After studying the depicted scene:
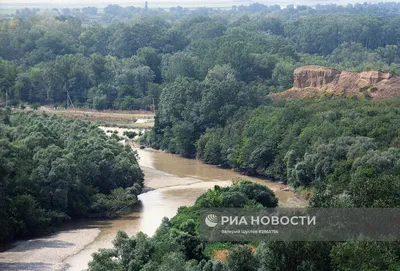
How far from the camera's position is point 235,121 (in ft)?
209

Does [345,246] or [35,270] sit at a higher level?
[345,246]

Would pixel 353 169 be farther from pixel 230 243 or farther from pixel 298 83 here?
pixel 298 83

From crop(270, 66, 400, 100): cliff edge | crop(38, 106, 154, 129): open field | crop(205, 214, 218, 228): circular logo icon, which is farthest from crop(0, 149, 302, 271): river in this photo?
crop(38, 106, 154, 129): open field

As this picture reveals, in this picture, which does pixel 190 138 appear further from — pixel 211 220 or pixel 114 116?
pixel 211 220

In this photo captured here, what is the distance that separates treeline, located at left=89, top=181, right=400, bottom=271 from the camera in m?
26.5

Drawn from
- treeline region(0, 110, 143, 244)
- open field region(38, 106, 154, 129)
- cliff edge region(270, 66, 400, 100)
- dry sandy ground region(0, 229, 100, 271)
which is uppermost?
cliff edge region(270, 66, 400, 100)

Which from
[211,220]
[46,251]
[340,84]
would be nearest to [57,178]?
[46,251]

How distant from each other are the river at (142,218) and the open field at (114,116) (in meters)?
12.0

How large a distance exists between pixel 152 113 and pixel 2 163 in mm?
41784

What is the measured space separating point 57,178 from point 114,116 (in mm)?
36411

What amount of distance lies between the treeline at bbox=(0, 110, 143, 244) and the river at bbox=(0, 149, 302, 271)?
837mm

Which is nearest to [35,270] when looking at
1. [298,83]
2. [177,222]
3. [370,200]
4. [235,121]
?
[177,222]

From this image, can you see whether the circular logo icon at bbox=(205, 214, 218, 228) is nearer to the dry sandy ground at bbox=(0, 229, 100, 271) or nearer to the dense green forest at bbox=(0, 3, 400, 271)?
the dense green forest at bbox=(0, 3, 400, 271)

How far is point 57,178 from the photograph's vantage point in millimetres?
44719
